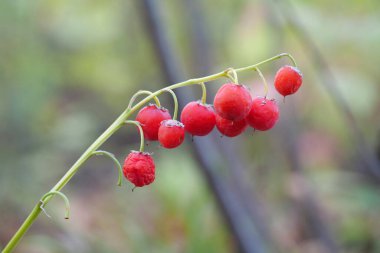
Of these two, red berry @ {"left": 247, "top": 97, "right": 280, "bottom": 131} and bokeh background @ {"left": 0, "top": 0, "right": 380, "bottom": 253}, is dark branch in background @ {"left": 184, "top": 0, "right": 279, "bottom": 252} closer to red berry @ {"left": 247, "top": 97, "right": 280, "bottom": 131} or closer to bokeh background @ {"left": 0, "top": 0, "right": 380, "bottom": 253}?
bokeh background @ {"left": 0, "top": 0, "right": 380, "bottom": 253}

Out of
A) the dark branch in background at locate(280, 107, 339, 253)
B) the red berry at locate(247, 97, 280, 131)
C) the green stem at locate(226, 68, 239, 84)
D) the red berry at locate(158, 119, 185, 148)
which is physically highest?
the green stem at locate(226, 68, 239, 84)

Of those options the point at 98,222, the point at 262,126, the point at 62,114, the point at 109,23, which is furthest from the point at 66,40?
the point at 262,126

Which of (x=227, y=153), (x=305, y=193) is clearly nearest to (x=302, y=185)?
(x=305, y=193)

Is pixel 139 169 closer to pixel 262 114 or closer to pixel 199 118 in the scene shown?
pixel 199 118

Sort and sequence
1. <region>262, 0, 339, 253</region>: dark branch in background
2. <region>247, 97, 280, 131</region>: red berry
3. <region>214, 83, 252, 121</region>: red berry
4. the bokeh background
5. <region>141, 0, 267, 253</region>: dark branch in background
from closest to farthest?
<region>214, 83, 252, 121</region>: red berry
<region>247, 97, 280, 131</region>: red berry
<region>141, 0, 267, 253</region>: dark branch in background
the bokeh background
<region>262, 0, 339, 253</region>: dark branch in background

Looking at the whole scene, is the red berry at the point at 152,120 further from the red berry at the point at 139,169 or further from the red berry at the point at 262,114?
the red berry at the point at 262,114

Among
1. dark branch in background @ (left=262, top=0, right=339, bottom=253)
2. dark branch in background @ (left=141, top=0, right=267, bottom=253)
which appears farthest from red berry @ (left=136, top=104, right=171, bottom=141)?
dark branch in background @ (left=262, top=0, right=339, bottom=253)

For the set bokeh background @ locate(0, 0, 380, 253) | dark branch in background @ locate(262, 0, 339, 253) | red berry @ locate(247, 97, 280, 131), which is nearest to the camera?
red berry @ locate(247, 97, 280, 131)

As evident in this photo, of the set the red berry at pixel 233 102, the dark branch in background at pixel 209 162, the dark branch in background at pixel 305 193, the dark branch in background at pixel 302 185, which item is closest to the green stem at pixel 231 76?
the red berry at pixel 233 102

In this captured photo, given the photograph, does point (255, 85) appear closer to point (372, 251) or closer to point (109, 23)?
point (372, 251)
